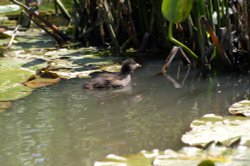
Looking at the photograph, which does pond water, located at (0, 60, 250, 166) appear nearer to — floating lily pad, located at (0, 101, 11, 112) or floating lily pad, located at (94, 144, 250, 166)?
floating lily pad, located at (0, 101, 11, 112)

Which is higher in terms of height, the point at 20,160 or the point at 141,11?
the point at 141,11

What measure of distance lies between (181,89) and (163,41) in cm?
131

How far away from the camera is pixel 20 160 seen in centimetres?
288

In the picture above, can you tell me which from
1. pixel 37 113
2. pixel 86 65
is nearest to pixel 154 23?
pixel 86 65

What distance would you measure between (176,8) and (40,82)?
129 cm

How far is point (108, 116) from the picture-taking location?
12.0 ft

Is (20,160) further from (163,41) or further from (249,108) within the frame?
(163,41)

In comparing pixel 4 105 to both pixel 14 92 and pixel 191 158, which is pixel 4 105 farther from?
pixel 191 158

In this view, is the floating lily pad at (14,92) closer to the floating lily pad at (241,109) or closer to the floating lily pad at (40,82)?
the floating lily pad at (40,82)

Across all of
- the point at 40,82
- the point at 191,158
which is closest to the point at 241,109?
the point at 191,158

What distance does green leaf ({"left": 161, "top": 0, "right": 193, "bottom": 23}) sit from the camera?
13.7 feet

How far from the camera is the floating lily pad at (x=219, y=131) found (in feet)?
9.07

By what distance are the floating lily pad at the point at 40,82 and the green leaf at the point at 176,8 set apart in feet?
3.72

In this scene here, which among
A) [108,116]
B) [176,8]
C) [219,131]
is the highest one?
[176,8]
